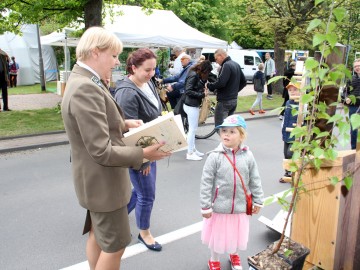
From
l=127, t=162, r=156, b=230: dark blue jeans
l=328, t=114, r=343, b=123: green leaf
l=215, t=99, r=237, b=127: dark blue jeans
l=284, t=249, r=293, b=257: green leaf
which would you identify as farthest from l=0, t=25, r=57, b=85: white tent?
l=328, t=114, r=343, b=123: green leaf

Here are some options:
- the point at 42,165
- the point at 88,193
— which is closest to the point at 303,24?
the point at 42,165

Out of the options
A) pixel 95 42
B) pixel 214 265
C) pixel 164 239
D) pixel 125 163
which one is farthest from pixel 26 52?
pixel 125 163

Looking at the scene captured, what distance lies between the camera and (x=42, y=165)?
6098 millimetres

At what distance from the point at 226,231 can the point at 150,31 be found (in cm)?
978

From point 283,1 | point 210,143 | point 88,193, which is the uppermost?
point 283,1

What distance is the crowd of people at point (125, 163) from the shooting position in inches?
72.1

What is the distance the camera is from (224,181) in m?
2.83

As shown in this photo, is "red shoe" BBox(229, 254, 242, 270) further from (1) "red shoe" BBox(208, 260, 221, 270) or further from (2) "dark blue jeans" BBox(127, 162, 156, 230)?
(2) "dark blue jeans" BBox(127, 162, 156, 230)

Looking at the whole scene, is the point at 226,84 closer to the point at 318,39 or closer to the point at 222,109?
the point at 222,109

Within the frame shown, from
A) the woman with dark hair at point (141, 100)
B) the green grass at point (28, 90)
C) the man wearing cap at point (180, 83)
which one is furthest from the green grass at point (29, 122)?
the green grass at point (28, 90)

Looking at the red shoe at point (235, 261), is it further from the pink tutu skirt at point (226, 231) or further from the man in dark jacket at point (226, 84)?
the man in dark jacket at point (226, 84)

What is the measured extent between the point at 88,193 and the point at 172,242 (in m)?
1.86

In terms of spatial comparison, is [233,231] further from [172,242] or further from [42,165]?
[42,165]

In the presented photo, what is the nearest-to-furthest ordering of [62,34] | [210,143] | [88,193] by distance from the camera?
[88,193]
[210,143]
[62,34]
